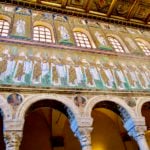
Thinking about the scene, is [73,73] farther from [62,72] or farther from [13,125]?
[13,125]

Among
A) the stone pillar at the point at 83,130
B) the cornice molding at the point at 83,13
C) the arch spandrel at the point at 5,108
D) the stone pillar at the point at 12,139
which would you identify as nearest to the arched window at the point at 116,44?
the cornice molding at the point at 83,13

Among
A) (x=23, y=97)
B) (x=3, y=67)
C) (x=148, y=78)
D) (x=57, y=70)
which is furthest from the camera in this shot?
(x=148, y=78)

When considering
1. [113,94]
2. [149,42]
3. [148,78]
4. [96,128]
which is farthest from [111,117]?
[149,42]

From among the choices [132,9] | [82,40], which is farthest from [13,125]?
[132,9]

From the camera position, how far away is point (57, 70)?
748 cm

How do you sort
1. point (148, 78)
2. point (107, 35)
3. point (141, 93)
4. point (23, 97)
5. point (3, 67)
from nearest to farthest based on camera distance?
1. point (23, 97)
2. point (3, 67)
3. point (141, 93)
4. point (148, 78)
5. point (107, 35)

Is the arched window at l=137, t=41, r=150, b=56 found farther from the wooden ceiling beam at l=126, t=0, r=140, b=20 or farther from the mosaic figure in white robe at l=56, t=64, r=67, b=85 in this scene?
the mosaic figure in white robe at l=56, t=64, r=67, b=85

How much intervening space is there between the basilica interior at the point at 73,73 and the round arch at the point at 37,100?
0.03 metres

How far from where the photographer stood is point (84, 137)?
20.0ft

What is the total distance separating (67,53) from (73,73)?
4.00 feet

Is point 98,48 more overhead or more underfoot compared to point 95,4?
more underfoot

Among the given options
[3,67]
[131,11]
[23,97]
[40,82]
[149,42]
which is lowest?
[23,97]

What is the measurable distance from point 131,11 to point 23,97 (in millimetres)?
9369

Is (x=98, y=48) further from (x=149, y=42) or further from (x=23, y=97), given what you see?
(x=23, y=97)
